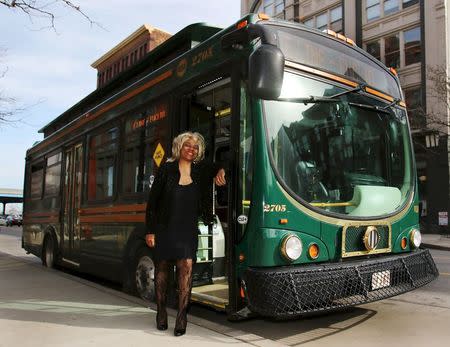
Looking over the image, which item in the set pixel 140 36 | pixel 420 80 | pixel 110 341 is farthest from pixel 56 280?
pixel 140 36

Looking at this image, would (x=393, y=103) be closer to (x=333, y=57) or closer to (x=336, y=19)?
(x=333, y=57)

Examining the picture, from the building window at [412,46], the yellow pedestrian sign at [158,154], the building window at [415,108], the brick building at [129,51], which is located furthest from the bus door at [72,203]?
the brick building at [129,51]

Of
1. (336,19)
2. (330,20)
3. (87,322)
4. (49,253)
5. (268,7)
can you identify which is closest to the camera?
(87,322)

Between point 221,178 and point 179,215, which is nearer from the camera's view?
point 179,215

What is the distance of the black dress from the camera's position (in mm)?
4715

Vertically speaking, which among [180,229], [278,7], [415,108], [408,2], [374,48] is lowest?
[180,229]

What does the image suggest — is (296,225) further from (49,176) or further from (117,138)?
(49,176)

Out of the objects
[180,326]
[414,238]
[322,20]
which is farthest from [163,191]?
[322,20]

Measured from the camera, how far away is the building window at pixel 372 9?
96.9 ft

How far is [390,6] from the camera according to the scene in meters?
28.9

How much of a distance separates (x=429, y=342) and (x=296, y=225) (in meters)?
1.80

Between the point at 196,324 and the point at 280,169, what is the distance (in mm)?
1845

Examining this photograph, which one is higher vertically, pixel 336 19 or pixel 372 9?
pixel 336 19

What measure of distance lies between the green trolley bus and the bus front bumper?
0.04 ft
